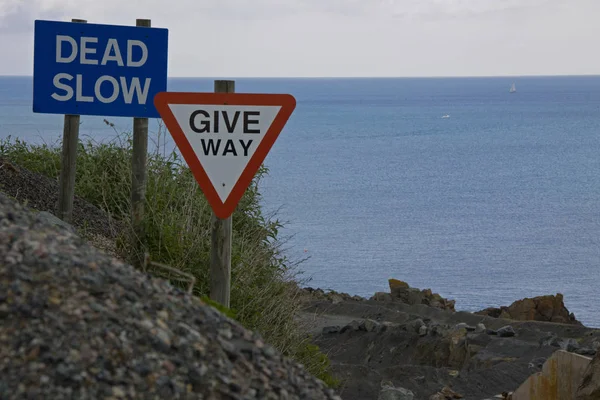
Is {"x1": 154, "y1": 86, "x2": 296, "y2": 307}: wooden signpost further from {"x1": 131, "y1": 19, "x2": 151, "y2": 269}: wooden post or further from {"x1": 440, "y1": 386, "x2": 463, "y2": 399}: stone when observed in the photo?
{"x1": 440, "y1": 386, "x2": 463, "y2": 399}: stone

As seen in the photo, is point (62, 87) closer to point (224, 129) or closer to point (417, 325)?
point (224, 129)

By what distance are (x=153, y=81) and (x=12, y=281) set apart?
4.14 m

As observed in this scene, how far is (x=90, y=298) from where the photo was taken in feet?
11.4

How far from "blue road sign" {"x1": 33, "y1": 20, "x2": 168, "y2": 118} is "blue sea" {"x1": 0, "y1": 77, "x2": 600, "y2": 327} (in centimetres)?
442

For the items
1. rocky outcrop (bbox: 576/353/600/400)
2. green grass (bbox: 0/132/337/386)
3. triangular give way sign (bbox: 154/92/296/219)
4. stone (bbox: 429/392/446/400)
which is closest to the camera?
triangular give way sign (bbox: 154/92/296/219)

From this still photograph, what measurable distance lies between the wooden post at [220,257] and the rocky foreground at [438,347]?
12.2 ft

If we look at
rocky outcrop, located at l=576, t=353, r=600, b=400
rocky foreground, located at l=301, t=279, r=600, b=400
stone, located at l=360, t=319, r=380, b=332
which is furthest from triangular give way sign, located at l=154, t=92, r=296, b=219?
stone, located at l=360, t=319, r=380, b=332

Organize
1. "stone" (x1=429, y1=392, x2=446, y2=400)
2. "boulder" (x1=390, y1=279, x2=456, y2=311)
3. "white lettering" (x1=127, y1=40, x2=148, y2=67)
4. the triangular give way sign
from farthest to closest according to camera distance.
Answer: "boulder" (x1=390, y1=279, x2=456, y2=311) < "stone" (x1=429, y1=392, x2=446, y2=400) < "white lettering" (x1=127, y1=40, x2=148, y2=67) < the triangular give way sign

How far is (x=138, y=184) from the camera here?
8109 mm

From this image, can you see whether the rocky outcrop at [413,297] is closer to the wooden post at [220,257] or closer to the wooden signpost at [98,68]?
the wooden signpost at [98,68]

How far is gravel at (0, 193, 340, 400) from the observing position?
3.08m

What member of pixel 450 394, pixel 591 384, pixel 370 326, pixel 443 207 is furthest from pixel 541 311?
pixel 443 207

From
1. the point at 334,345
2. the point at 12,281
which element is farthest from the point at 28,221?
the point at 334,345

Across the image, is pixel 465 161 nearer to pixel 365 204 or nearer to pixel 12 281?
pixel 365 204
